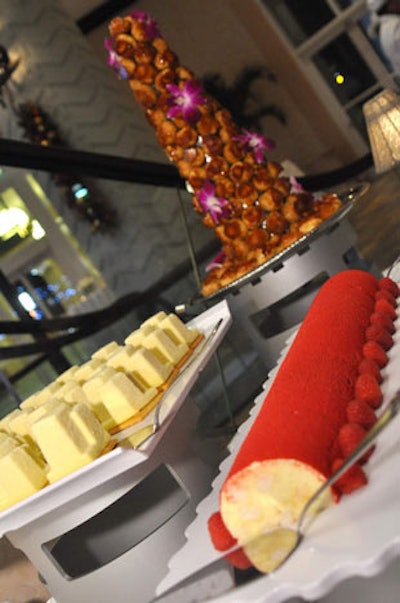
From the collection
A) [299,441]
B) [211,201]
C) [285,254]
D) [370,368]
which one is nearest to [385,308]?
[370,368]

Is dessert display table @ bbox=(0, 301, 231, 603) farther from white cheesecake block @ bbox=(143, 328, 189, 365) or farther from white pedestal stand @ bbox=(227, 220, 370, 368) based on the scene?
white pedestal stand @ bbox=(227, 220, 370, 368)

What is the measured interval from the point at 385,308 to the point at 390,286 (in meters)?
0.08

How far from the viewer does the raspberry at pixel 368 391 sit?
0.64 metres

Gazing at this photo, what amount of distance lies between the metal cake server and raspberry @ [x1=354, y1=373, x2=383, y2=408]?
0.11 m

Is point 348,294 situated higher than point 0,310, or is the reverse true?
point 0,310

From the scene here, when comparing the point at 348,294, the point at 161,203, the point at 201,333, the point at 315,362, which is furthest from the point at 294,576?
the point at 161,203

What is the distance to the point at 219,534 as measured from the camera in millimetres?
568

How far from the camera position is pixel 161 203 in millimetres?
5211

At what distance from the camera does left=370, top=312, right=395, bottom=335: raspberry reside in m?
0.80

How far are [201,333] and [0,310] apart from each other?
5.59ft

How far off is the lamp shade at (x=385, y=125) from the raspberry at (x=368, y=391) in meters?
1.22

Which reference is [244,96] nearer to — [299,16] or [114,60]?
[299,16]

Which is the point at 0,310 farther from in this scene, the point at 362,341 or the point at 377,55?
the point at 377,55

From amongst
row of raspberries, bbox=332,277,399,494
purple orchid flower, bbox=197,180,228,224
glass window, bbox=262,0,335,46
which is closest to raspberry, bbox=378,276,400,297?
row of raspberries, bbox=332,277,399,494
